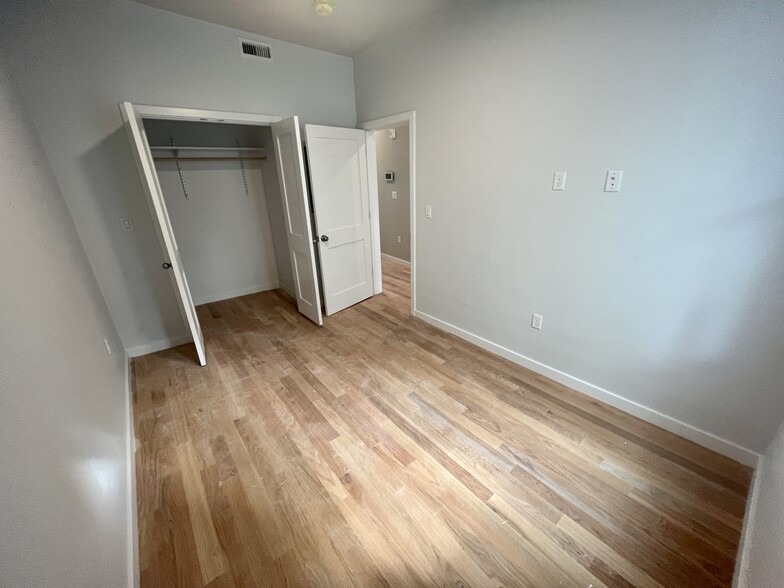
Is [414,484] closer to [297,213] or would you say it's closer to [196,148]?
[297,213]

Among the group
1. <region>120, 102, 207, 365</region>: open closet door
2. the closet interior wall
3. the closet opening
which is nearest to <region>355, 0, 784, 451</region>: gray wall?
the closet opening

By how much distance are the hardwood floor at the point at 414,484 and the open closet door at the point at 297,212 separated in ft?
3.15

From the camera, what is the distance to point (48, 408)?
99 centimetres

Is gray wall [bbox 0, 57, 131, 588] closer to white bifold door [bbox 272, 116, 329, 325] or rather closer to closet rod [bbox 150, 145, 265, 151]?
closet rod [bbox 150, 145, 265, 151]

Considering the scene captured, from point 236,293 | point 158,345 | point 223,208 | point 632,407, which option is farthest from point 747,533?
point 223,208

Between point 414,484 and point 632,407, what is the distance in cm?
155

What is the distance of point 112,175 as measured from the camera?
7.72ft

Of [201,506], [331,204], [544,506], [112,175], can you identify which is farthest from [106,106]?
[544,506]

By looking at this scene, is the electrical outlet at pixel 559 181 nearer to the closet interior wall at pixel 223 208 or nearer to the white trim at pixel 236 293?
the closet interior wall at pixel 223 208

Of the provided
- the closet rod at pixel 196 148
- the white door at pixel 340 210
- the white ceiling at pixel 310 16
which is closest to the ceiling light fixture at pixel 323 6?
the white ceiling at pixel 310 16

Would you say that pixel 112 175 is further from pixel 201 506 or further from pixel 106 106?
pixel 201 506

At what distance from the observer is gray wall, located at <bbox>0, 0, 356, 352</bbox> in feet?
6.50

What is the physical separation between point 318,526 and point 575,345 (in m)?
1.98

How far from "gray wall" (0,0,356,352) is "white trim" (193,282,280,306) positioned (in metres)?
0.98
